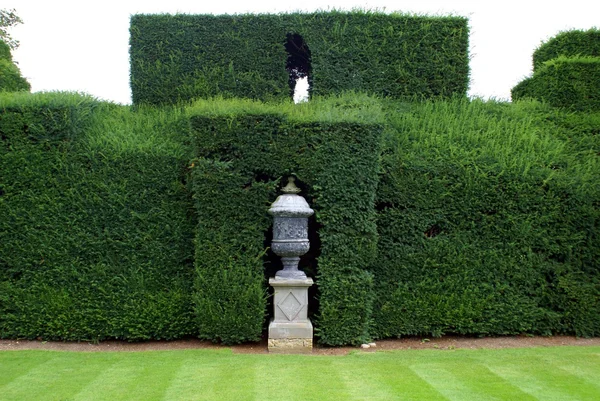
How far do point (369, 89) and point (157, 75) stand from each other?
4872 millimetres

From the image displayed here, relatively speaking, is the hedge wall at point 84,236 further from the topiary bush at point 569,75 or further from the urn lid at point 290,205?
the topiary bush at point 569,75

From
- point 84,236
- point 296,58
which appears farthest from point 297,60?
point 84,236

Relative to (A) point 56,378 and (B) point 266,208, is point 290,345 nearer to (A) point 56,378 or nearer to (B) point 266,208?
(B) point 266,208

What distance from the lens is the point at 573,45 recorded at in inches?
520

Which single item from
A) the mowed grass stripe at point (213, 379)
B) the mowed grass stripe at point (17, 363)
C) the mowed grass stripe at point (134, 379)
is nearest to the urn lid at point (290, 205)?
the mowed grass stripe at point (213, 379)

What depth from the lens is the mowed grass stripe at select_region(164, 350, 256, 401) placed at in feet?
19.4

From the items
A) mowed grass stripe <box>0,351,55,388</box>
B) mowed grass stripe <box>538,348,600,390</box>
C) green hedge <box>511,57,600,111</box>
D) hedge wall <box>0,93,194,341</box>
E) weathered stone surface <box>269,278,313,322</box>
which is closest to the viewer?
mowed grass stripe <box>538,348,600,390</box>

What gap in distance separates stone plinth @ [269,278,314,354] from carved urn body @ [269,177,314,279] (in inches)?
5.8

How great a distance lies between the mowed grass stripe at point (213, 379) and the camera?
5.90 meters

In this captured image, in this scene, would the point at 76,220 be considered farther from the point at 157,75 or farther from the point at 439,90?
the point at 439,90

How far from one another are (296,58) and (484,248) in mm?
7407

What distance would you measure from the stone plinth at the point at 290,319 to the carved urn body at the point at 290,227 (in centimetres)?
15

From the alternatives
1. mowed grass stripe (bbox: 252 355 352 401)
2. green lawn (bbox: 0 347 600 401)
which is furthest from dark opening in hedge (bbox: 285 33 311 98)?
green lawn (bbox: 0 347 600 401)

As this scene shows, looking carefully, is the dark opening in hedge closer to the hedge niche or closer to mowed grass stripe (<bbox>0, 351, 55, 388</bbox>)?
the hedge niche
